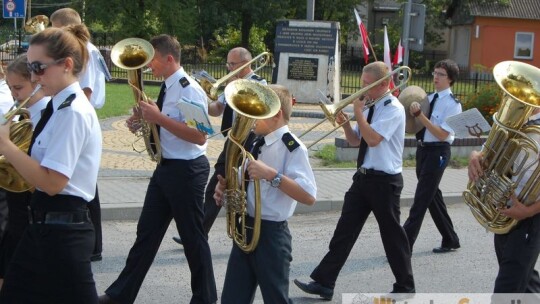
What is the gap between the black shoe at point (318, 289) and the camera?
6.37m

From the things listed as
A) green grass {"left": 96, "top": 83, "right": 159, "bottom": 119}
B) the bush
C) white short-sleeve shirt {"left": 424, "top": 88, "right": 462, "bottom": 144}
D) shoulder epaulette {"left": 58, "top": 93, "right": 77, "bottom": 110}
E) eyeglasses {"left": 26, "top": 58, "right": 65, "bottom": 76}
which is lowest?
green grass {"left": 96, "top": 83, "right": 159, "bottom": 119}

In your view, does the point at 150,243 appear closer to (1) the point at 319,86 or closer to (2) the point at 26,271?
(2) the point at 26,271

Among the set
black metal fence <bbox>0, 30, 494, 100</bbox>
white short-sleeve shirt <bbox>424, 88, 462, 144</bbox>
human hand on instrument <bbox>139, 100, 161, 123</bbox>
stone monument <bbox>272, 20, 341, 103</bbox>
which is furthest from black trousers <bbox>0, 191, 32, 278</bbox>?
stone monument <bbox>272, 20, 341, 103</bbox>

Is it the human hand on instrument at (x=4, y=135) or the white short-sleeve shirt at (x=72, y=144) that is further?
the white short-sleeve shirt at (x=72, y=144)

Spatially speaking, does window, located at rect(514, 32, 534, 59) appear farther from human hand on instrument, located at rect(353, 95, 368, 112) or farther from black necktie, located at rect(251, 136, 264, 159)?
black necktie, located at rect(251, 136, 264, 159)

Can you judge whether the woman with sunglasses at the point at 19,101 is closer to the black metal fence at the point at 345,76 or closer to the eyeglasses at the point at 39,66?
the eyeglasses at the point at 39,66

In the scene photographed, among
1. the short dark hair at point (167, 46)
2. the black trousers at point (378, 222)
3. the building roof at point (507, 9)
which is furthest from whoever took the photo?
the building roof at point (507, 9)

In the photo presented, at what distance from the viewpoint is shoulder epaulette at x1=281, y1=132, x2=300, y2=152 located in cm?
470

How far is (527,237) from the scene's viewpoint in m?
4.83

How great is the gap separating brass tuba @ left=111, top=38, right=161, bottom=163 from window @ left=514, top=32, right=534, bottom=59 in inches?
1562

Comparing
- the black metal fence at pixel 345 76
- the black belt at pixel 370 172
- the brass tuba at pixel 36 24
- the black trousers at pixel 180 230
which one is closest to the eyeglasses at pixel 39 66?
the black trousers at pixel 180 230

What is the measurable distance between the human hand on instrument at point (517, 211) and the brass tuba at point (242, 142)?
145 centimetres

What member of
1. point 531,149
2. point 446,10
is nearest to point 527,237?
point 531,149

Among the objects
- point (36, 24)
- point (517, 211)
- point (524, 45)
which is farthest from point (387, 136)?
point (524, 45)
